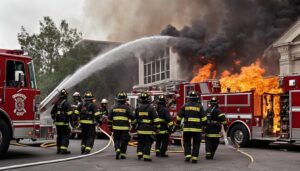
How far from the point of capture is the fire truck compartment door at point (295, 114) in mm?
12297

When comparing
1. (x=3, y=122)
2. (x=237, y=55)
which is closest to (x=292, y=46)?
(x=237, y=55)

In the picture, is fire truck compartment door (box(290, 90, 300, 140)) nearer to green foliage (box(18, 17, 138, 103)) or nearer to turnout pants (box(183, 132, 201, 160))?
turnout pants (box(183, 132, 201, 160))

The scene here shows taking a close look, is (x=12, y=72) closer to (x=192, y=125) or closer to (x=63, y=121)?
(x=63, y=121)

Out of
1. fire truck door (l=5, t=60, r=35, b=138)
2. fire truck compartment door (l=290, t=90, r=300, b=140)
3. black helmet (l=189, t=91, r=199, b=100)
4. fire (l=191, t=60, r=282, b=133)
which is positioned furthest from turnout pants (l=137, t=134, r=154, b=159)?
fire (l=191, t=60, r=282, b=133)

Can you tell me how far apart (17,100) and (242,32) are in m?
10.8

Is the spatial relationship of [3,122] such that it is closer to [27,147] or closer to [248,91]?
[27,147]

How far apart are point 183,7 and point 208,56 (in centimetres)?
400

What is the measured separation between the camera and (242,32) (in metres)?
17.8

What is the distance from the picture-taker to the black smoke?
681 inches

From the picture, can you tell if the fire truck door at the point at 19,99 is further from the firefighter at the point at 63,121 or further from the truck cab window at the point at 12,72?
the firefighter at the point at 63,121

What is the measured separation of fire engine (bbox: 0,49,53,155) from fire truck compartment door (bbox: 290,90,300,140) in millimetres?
6936

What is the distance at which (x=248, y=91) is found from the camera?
540 inches

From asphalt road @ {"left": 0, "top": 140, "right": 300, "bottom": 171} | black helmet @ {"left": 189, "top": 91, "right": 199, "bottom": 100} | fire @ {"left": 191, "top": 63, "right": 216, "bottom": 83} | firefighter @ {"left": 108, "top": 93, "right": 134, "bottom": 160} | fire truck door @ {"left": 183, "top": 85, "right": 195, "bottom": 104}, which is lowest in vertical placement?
asphalt road @ {"left": 0, "top": 140, "right": 300, "bottom": 171}

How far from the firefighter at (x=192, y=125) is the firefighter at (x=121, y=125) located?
120cm
